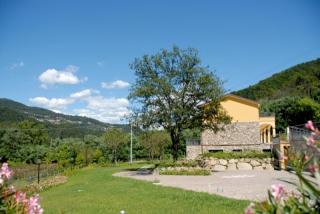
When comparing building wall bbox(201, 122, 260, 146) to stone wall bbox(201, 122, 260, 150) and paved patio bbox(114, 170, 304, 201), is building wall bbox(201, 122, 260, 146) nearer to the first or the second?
A: stone wall bbox(201, 122, 260, 150)

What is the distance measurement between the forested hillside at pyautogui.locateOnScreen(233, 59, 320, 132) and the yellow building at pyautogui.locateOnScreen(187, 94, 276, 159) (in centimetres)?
1214

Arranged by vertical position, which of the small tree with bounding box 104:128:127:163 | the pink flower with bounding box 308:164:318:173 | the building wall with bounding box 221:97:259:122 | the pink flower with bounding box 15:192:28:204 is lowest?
the pink flower with bounding box 15:192:28:204

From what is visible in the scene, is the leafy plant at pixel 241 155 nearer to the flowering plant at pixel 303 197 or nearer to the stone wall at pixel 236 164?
the stone wall at pixel 236 164

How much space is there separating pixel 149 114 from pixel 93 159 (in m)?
18.2

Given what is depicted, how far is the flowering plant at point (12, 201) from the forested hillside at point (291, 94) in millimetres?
47247

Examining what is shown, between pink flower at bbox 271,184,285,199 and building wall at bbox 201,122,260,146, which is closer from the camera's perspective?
pink flower at bbox 271,184,285,199

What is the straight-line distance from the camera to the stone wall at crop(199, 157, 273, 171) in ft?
91.7

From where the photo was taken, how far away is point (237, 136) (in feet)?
127

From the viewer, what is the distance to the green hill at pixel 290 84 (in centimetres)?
6624

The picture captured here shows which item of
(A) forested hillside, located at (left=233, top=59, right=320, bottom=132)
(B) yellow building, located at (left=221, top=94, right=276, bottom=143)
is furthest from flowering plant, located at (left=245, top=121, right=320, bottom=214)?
(A) forested hillside, located at (left=233, top=59, right=320, bottom=132)

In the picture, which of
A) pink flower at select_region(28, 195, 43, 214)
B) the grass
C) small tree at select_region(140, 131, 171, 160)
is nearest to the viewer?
pink flower at select_region(28, 195, 43, 214)

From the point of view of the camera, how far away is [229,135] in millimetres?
38906

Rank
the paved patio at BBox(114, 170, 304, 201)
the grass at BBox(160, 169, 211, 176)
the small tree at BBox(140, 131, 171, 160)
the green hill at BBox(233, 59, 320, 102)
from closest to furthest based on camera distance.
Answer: the paved patio at BBox(114, 170, 304, 201) < the grass at BBox(160, 169, 211, 176) < the small tree at BBox(140, 131, 171, 160) < the green hill at BBox(233, 59, 320, 102)

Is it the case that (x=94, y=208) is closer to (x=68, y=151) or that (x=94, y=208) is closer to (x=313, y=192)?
(x=313, y=192)
